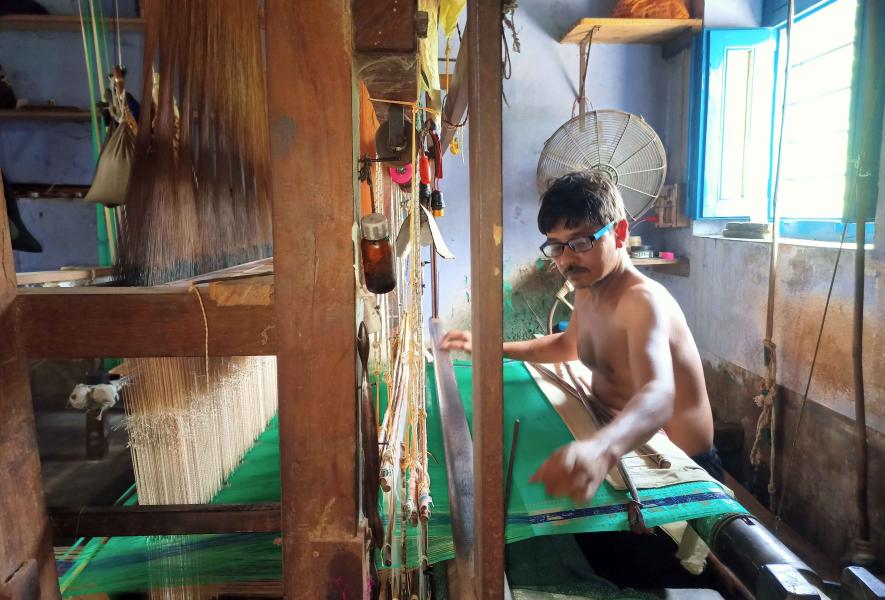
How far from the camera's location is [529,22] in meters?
5.01

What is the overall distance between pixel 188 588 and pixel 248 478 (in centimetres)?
50

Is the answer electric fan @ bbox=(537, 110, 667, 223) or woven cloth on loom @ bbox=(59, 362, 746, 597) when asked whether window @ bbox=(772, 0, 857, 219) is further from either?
woven cloth on loom @ bbox=(59, 362, 746, 597)

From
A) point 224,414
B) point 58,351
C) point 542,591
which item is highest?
point 58,351

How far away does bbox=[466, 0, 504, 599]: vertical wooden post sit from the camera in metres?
0.65

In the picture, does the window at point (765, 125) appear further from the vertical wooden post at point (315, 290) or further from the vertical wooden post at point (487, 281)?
the vertical wooden post at point (315, 290)

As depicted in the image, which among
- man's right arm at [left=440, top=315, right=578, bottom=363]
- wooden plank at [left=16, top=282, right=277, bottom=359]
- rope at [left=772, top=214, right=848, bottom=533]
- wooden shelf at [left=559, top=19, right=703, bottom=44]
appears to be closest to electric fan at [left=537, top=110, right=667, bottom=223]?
wooden shelf at [left=559, top=19, right=703, bottom=44]

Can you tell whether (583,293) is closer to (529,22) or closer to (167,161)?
(167,161)

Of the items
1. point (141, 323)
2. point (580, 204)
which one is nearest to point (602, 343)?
point (580, 204)

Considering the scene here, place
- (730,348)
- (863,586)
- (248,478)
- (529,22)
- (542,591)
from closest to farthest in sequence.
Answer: (863,586) < (542,591) < (248,478) < (730,348) < (529,22)

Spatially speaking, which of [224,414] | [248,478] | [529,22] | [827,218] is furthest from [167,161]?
[529,22]

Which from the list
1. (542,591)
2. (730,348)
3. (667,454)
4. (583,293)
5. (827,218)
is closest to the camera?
(542,591)

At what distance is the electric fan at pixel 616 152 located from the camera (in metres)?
4.32

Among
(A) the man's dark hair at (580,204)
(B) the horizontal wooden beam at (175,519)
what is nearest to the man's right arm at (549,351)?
(A) the man's dark hair at (580,204)

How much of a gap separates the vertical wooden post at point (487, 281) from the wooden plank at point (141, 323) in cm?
30
